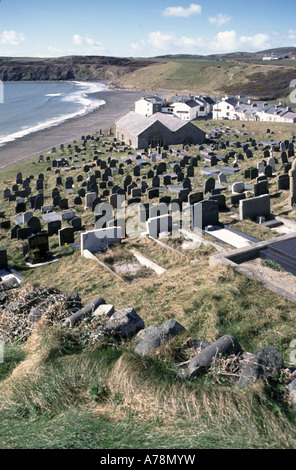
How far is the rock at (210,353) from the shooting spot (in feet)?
18.5

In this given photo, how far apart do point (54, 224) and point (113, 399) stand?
14.7 meters

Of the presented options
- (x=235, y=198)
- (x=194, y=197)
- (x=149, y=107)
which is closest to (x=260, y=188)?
(x=235, y=198)

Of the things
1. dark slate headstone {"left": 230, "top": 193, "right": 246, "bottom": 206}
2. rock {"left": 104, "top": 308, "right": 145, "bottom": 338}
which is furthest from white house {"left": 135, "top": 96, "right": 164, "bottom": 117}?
rock {"left": 104, "top": 308, "right": 145, "bottom": 338}

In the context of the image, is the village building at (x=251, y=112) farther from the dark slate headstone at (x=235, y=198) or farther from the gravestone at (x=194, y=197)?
Result: the gravestone at (x=194, y=197)

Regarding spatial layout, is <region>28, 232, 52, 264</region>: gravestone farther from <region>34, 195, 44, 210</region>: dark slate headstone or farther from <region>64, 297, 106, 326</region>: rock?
<region>34, 195, 44, 210</region>: dark slate headstone

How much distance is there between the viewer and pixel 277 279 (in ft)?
34.6

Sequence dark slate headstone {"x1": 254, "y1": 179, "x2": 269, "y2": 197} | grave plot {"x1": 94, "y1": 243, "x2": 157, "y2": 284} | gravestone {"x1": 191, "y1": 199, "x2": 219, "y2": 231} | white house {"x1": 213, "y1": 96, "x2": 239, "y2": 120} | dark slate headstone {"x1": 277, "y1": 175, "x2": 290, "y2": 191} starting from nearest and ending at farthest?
grave plot {"x1": 94, "y1": 243, "x2": 157, "y2": 284} → gravestone {"x1": 191, "y1": 199, "x2": 219, "y2": 231} → dark slate headstone {"x1": 254, "y1": 179, "x2": 269, "y2": 197} → dark slate headstone {"x1": 277, "y1": 175, "x2": 290, "y2": 191} → white house {"x1": 213, "y1": 96, "x2": 239, "y2": 120}

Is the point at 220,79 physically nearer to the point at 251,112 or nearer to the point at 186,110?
the point at 186,110

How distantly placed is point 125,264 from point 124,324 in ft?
24.3

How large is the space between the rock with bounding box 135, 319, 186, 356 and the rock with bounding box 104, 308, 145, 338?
35 centimetres

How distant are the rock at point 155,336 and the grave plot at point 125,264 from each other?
19.8ft

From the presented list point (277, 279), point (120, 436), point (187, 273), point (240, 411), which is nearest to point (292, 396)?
point (240, 411)

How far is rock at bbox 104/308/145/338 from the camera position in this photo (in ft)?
22.4
